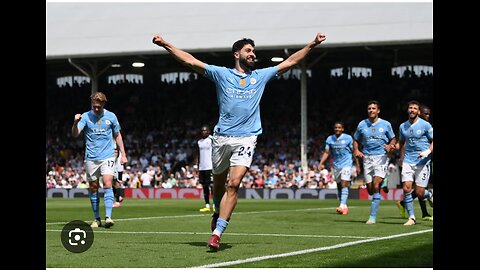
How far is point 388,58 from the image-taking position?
49.7m

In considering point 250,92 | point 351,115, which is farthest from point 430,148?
point 351,115

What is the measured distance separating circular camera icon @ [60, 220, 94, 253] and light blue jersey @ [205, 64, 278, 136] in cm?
220

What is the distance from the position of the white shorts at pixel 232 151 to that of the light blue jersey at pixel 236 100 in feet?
0.25

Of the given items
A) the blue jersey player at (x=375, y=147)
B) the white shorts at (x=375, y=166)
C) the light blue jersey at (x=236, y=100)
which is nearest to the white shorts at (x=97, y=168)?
the light blue jersey at (x=236, y=100)

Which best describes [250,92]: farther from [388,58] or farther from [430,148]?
[388,58]

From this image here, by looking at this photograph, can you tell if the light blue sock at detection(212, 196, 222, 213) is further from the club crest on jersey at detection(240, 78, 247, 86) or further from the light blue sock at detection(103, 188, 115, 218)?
the light blue sock at detection(103, 188, 115, 218)

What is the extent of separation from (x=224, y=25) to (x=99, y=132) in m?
29.3

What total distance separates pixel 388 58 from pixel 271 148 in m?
9.09

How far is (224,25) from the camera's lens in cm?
4325

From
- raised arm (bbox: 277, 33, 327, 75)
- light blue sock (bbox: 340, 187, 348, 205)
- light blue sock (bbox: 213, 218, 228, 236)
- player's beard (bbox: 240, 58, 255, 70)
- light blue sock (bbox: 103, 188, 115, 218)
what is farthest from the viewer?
light blue sock (bbox: 340, 187, 348, 205)

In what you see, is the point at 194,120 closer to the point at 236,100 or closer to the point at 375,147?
the point at 375,147

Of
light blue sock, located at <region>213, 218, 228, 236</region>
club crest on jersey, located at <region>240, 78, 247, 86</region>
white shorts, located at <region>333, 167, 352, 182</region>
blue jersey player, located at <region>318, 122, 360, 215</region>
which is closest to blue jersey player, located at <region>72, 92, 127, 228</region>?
club crest on jersey, located at <region>240, 78, 247, 86</region>

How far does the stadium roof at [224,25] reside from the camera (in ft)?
132

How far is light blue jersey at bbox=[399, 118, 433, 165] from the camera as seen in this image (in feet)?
51.4
